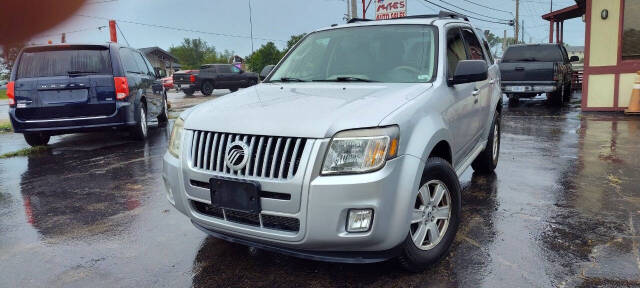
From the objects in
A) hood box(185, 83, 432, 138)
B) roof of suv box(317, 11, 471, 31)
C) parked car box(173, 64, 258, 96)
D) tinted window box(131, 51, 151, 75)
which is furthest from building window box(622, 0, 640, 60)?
parked car box(173, 64, 258, 96)

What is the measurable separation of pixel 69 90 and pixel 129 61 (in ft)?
4.65

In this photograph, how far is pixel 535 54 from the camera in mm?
14492

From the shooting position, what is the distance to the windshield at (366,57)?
3.96m

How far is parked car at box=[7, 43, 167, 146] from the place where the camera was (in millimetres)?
7629

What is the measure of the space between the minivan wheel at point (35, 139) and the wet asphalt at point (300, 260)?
188cm

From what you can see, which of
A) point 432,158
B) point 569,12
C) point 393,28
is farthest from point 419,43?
point 569,12

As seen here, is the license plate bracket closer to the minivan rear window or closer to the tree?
the minivan rear window

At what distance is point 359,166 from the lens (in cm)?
274

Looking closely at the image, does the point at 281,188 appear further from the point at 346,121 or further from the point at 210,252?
the point at 210,252

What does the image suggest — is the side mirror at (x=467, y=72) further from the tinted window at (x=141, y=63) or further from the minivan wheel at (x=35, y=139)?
the minivan wheel at (x=35, y=139)

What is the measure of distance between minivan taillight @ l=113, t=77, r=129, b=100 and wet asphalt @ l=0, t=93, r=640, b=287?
1.38 metres

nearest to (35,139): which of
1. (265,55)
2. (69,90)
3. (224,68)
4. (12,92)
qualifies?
(12,92)

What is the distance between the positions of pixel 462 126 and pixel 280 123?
1.82m

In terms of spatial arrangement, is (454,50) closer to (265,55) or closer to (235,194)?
(235,194)
